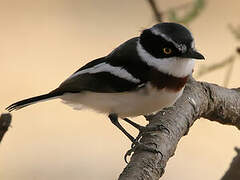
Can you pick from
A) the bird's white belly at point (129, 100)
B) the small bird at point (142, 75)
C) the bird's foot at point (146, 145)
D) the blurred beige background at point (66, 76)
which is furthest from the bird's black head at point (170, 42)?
the blurred beige background at point (66, 76)

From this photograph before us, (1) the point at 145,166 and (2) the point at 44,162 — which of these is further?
(2) the point at 44,162

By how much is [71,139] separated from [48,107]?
310 mm

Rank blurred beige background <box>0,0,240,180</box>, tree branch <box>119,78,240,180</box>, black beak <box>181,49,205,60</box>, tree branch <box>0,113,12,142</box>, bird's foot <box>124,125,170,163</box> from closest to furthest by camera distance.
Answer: tree branch <box>0,113,12,142</box> → tree branch <box>119,78,240,180</box> → bird's foot <box>124,125,170,163</box> → black beak <box>181,49,205,60</box> → blurred beige background <box>0,0,240,180</box>

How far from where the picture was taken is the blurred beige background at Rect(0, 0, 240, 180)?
4344 mm

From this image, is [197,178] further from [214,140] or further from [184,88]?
[184,88]

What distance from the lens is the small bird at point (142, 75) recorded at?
7.61 feet

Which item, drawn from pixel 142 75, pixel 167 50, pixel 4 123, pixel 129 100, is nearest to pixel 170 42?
pixel 167 50

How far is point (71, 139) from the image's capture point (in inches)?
180

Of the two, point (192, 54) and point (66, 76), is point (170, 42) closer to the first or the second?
point (192, 54)

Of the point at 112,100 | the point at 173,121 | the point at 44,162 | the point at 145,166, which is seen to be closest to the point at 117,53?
the point at 112,100

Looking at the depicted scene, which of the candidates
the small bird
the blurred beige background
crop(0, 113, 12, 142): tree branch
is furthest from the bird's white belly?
the blurred beige background

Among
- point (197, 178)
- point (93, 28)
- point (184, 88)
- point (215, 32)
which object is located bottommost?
point (197, 178)

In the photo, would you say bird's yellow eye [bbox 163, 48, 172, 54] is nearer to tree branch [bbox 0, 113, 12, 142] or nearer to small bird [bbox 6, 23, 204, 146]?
small bird [bbox 6, 23, 204, 146]

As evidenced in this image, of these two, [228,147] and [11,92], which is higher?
[11,92]
